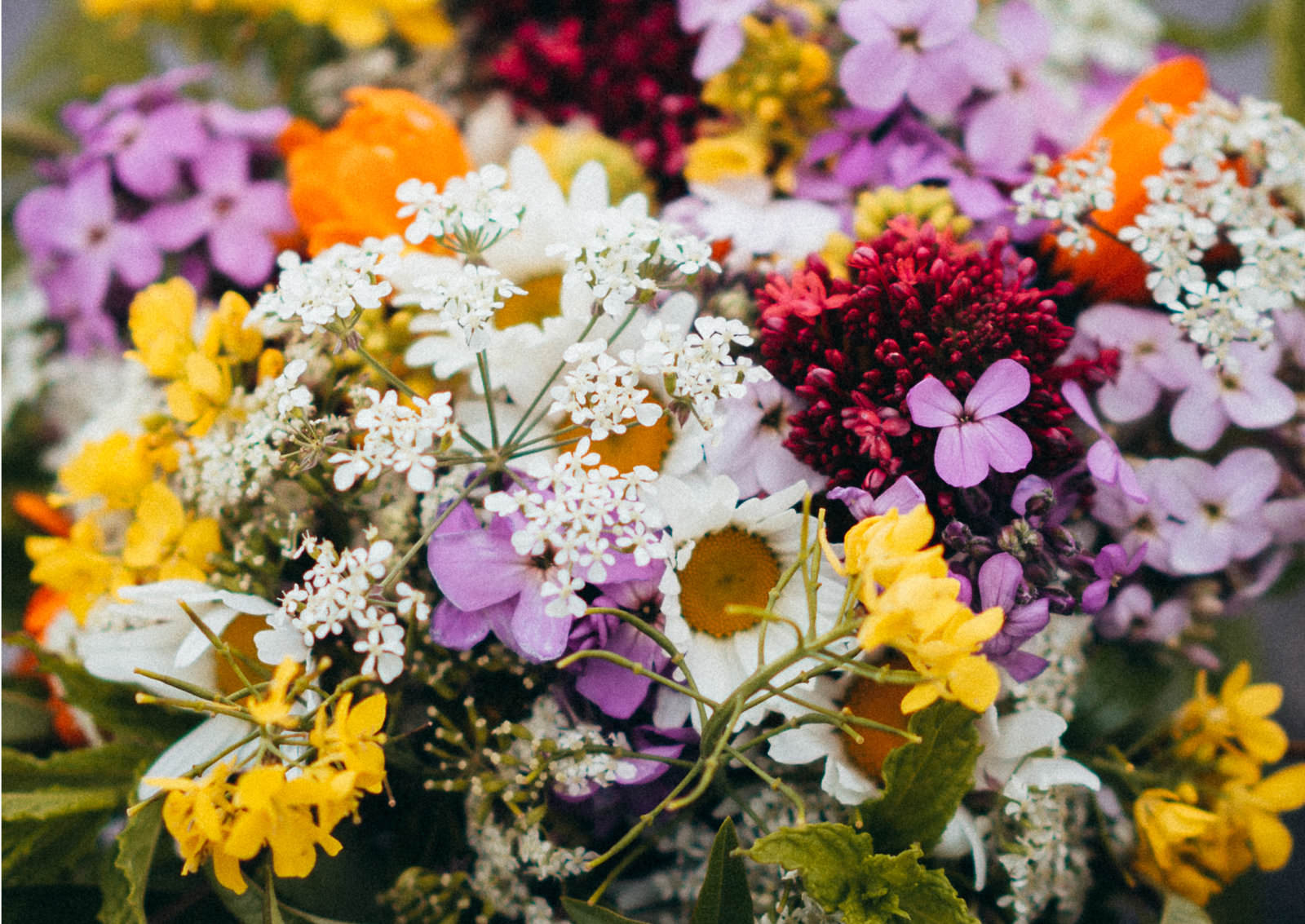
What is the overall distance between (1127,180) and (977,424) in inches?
10.5

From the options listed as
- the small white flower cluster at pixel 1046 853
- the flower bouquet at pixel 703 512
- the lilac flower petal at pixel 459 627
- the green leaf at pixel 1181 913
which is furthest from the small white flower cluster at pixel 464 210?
the green leaf at pixel 1181 913

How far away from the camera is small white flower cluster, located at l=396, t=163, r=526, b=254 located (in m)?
0.51

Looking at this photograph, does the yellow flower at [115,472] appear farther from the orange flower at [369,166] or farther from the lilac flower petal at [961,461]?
the lilac flower petal at [961,461]

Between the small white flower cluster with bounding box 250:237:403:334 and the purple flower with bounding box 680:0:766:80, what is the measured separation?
0.32 metres

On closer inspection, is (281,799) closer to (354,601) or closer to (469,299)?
(354,601)

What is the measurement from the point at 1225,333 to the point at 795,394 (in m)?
0.26

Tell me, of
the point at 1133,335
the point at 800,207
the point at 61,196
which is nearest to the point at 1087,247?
the point at 1133,335

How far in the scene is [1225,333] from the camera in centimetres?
54

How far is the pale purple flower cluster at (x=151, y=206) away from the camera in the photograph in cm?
75

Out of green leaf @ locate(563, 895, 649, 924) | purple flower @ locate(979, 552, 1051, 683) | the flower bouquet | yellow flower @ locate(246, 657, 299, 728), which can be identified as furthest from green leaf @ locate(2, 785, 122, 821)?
purple flower @ locate(979, 552, 1051, 683)

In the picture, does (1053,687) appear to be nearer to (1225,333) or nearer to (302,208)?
(1225,333)

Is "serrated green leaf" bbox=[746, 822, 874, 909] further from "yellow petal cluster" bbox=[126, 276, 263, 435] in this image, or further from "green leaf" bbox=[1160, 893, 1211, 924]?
"yellow petal cluster" bbox=[126, 276, 263, 435]

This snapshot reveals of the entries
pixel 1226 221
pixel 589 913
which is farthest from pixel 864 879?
pixel 1226 221

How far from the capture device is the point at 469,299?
48 centimetres
